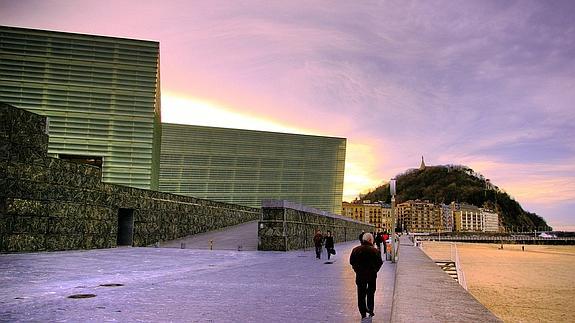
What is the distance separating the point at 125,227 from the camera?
26.5 metres

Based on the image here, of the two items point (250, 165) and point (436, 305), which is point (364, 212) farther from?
point (436, 305)

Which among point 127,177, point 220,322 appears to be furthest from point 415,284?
point 127,177

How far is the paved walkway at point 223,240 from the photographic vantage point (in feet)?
87.5

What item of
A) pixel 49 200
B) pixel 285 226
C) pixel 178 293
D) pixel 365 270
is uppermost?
pixel 49 200

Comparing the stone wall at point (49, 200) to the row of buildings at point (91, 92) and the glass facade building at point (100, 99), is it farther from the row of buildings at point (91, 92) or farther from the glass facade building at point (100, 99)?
the row of buildings at point (91, 92)

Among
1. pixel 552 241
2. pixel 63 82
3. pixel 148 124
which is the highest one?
pixel 63 82

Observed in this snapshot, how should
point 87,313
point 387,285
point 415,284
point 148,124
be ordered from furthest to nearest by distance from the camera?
point 148,124
point 387,285
point 415,284
point 87,313

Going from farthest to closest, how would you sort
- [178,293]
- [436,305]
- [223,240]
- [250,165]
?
1. [250,165]
2. [223,240]
3. [178,293]
4. [436,305]

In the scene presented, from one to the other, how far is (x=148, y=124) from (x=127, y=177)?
554 cm

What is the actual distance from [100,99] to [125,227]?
25492mm

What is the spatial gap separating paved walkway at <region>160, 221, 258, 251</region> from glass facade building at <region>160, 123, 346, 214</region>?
129 ft

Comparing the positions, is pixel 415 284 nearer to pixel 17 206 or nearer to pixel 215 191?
pixel 17 206

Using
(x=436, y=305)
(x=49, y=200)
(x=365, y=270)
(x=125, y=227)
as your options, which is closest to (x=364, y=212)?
(x=125, y=227)

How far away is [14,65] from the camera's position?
4512 centimetres
